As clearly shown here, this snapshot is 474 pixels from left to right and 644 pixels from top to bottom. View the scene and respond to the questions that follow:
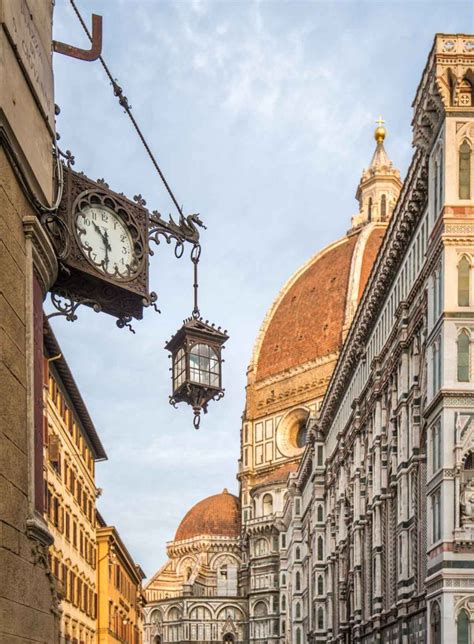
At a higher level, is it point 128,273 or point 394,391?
point 394,391

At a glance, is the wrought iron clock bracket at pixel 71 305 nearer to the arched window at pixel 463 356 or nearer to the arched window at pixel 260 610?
the arched window at pixel 463 356

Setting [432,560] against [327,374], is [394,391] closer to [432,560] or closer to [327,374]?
[432,560]

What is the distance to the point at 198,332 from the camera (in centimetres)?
1420

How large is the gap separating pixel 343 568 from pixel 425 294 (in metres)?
29.9

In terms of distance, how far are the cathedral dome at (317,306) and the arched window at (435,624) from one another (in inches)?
4243

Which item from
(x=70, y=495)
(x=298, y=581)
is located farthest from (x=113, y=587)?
(x=298, y=581)

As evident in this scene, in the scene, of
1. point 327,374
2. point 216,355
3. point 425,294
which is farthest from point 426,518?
point 327,374

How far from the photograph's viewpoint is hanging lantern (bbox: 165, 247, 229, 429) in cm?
1396

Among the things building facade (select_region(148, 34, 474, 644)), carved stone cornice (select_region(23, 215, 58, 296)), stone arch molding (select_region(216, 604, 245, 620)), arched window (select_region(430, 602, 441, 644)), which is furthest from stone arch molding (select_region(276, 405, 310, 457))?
carved stone cornice (select_region(23, 215, 58, 296))

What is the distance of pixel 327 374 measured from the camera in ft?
464

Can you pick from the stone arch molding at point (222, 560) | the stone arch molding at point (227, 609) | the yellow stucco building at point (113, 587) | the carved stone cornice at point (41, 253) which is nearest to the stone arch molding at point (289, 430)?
the stone arch molding at point (227, 609)

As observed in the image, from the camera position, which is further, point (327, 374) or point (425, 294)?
point (327, 374)

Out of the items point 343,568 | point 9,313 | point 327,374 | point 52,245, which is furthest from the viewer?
point 327,374

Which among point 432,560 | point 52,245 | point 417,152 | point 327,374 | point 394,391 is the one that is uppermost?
point 327,374
